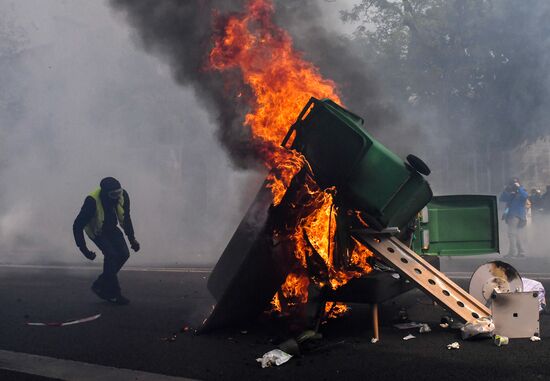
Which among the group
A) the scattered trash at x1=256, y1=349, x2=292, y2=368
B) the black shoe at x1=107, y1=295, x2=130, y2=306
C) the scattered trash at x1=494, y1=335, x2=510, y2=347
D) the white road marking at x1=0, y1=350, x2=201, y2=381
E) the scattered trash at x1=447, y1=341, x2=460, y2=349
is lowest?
the white road marking at x1=0, y1=350, x2=201, y2=381

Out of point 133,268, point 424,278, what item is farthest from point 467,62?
point 424,278

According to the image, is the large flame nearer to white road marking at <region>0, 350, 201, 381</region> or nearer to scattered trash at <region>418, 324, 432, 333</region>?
scattered trash at <region>418, 324, 432, 333</region>

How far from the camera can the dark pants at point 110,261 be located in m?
7.96

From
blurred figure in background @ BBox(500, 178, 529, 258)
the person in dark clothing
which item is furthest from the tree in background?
the person in dark clothing

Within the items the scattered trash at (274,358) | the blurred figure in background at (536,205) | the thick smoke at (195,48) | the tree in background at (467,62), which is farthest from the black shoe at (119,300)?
the blurred figure in background at (536,205)

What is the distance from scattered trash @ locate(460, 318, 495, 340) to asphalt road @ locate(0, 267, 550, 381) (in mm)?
87

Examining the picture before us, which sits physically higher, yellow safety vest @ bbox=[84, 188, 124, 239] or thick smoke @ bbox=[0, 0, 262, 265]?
thick smoke @ bbox=[0, 0, 262, 265]

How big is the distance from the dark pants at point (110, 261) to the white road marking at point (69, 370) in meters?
2.78

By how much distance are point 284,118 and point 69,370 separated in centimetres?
333

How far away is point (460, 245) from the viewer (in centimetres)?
671

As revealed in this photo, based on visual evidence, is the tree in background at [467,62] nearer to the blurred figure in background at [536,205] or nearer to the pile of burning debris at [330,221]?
the blurred figure in background at [536,205]

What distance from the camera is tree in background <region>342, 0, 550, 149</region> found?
18.1 m

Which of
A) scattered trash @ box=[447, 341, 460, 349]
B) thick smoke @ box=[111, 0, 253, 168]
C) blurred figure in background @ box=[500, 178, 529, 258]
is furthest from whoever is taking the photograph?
blurred figure in background @ box=[500, 178, 529, 258]

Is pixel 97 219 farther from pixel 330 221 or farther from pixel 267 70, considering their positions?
pixel 330 221
